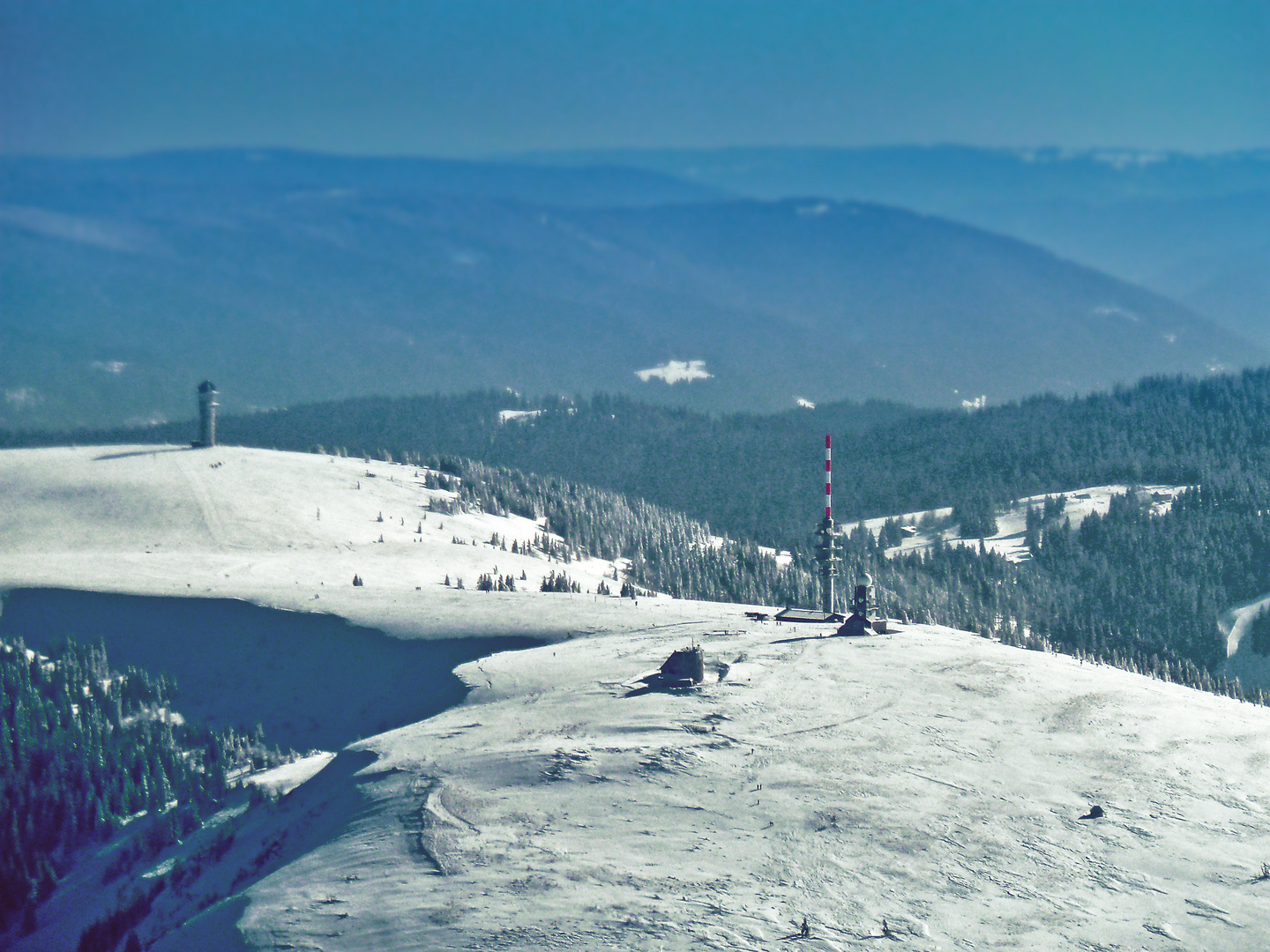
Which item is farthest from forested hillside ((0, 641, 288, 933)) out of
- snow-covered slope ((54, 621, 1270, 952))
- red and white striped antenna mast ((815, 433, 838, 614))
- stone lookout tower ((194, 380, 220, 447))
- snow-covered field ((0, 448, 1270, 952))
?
stone lookout tower ((194, 380, 220, 447))

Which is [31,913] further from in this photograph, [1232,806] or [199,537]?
[199,537]

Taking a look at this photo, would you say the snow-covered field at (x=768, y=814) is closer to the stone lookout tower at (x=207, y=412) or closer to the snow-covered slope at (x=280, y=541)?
the snow-covered slope at (x=280, y=541)

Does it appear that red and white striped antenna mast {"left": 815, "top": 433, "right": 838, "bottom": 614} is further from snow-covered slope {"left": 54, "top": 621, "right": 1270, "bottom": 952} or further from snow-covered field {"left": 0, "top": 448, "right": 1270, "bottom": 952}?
snow-covered slope {"left": 54, "top": 621, "right": 1270, "bottom": 952}

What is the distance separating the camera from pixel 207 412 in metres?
169

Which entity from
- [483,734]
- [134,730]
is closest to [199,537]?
[134,730]

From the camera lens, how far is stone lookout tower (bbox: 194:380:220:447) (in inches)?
6570

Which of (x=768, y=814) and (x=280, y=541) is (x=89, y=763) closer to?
(x=768, y=814)

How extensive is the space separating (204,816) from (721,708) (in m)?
28.5

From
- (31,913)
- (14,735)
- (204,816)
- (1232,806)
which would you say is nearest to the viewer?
(1232,806)

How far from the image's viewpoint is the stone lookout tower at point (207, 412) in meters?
167

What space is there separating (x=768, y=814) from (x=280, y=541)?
91814mm

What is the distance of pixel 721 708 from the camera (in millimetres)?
59188

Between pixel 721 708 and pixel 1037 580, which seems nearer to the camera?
pixel 721 708

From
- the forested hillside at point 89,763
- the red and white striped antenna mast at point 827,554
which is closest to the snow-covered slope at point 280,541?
the red and white striped antenna mast at point 827,554
